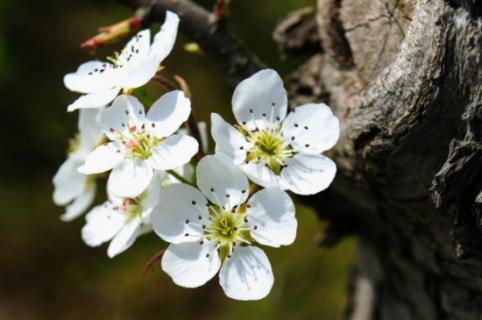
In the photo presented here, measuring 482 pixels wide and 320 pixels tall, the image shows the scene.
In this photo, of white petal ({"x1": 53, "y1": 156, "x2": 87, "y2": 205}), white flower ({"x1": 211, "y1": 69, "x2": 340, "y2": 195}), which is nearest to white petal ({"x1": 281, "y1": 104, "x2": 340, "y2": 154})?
white flower ({"x1": 211, "y1": 69, "x2": 340, "y2": 195})

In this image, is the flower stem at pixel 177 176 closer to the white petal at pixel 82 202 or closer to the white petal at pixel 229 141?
the white petal at pixel 229 141

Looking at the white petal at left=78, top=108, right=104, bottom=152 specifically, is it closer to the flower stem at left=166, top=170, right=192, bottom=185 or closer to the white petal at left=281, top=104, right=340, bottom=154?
the flower stem at left=166, top=170, right=192, bottom=185

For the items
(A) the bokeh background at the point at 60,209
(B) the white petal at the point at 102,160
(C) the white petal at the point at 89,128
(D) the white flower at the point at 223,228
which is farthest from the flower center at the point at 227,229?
(A) the bokeh background at the point at 60,209

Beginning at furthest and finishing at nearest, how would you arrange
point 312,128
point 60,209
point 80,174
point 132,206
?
point 60,209
point 80,174
point 132,206
point 312,128

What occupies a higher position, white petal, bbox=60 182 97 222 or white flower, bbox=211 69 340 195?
white flower, bbox=211 69 340 195

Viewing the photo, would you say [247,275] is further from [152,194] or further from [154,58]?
[154,58]

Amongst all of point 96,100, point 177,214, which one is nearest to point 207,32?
point 96,100
